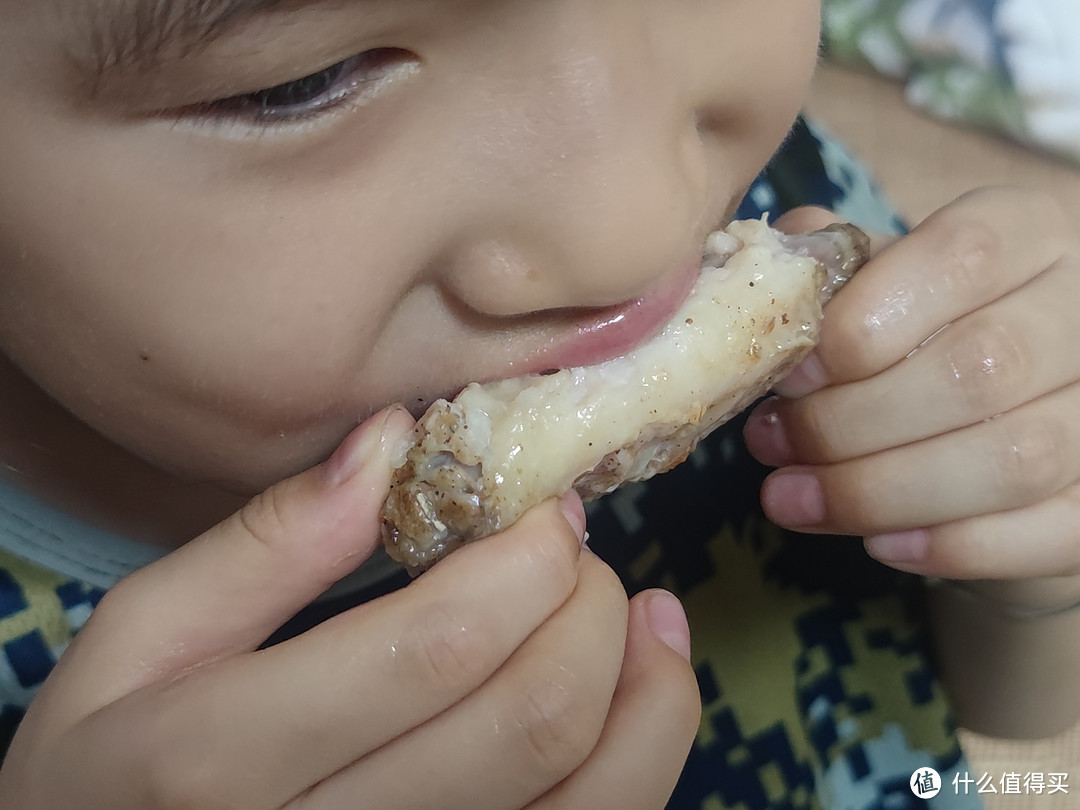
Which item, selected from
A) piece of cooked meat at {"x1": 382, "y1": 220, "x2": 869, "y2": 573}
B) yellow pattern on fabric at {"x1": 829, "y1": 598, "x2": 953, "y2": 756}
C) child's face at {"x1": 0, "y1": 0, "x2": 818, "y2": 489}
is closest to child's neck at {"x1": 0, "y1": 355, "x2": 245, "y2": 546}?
child's face at {"x1": 0, "y1": 0, "x2": 818, "y2": 489}

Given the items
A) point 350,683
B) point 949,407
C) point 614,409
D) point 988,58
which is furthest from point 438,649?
point 988,58

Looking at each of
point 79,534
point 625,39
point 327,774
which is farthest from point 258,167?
point 79,534

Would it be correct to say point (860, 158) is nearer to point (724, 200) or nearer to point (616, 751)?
point (724, 200)

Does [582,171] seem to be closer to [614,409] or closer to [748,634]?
[614,409]

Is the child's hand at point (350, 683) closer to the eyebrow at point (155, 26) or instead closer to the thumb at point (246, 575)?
the thumb at point (246, 575)

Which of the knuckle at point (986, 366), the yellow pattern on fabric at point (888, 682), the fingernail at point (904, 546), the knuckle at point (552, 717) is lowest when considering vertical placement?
the yellow pattern on fabric at point (888, 682)

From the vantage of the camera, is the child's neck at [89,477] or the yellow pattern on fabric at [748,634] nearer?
the child's neck at [89,477]

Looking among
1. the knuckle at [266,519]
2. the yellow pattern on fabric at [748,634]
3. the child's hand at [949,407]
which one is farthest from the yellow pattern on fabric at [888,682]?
the knuckle at [266,519]

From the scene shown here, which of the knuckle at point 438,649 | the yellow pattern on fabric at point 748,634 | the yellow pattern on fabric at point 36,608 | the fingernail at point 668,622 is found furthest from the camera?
the yellow pattern on fabric at point 748,634

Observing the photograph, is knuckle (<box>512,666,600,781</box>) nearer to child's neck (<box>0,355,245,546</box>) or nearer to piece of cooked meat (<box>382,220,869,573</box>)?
piece of cooked meat (<box>382,220,869,573</box>)
